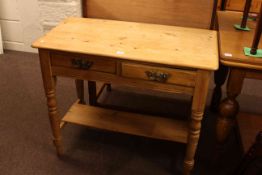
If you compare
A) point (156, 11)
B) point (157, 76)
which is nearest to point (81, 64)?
point (157, 76)

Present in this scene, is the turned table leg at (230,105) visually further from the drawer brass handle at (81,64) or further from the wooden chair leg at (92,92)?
the wooden chair leg at (92,92)

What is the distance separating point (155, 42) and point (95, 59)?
29 centimetres

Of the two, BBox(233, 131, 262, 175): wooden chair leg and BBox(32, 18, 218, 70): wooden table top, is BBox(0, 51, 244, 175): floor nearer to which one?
BBox(233, 131, 262, 175): wooden chair leg

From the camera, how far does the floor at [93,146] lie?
5.02 feet

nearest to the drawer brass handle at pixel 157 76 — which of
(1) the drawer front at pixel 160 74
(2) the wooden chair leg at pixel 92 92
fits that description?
(1) the drawer front at pixel 160 74

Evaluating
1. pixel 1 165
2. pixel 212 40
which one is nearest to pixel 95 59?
pixel 212 40

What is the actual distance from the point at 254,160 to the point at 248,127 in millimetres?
426

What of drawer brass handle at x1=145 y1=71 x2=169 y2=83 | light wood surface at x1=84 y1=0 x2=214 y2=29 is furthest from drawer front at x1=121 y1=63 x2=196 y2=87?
light wood surface at x1=84 y1=0 x2=214 y2=29

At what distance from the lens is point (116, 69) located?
1186 millimetres

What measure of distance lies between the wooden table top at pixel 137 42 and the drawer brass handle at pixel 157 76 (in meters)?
0.06

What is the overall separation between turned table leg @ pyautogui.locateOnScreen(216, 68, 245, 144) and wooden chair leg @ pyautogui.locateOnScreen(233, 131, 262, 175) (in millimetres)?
156

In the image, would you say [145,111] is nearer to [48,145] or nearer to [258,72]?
[48,145]

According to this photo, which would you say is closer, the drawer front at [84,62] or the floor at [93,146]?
the drawer front at [84,62]

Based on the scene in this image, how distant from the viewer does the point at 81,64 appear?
122cm
